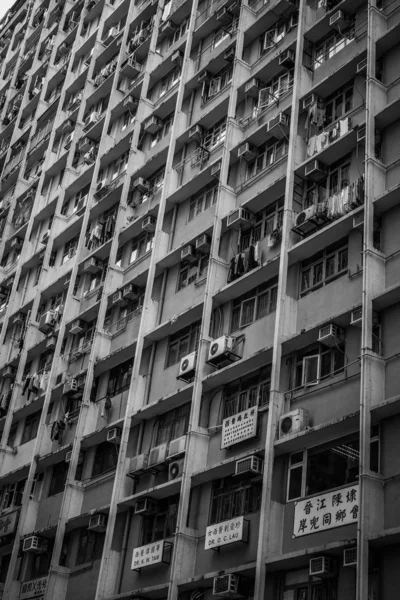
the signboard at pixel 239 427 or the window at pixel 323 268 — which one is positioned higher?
the window at pixel 323 268

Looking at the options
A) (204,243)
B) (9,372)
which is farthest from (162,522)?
(9,372)

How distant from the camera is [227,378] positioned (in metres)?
17.0

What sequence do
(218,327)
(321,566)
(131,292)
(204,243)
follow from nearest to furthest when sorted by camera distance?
(321,566), (218,327), (204,243), (131,292)

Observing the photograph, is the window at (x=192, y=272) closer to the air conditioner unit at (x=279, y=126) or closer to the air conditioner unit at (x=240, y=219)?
the air conditioner unit at (x=240, y=219)

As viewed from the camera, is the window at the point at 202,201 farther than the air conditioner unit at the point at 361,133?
Yes

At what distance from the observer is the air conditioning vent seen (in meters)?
17.1

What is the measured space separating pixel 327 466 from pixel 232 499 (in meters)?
2.49

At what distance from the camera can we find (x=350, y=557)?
1229 cm

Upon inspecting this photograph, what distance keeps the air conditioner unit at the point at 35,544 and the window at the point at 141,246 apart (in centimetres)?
767

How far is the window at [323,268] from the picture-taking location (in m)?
16.1

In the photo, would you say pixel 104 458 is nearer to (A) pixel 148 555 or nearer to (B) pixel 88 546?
(B) pixel 88 546

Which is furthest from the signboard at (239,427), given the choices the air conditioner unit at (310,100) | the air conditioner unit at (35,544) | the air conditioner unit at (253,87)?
the air conditioner unit at (253,87)

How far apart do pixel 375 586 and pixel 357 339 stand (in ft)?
14.3

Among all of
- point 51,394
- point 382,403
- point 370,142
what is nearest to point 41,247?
point 51,394
